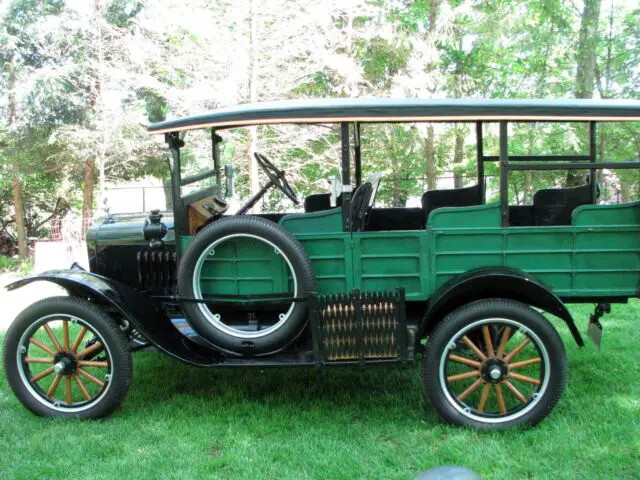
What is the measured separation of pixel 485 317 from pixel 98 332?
2273 mm

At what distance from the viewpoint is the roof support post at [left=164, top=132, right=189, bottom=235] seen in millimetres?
3494

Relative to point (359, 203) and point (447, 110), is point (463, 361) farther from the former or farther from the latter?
point (447, 110)

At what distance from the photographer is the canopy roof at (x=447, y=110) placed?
10.2 ft

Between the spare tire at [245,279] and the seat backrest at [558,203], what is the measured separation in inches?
73.3

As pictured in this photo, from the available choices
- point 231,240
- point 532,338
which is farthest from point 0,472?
point 532,338

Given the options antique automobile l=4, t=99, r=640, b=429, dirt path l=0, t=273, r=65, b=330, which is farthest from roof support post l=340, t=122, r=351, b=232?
dirt path l=0, t=273, r=65, b=330

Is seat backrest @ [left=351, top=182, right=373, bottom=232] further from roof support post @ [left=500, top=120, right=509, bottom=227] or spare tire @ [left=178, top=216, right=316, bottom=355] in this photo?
roof support post @ [left=500, top=120, right=509, bottom=227]

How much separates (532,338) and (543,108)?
1.28 meters

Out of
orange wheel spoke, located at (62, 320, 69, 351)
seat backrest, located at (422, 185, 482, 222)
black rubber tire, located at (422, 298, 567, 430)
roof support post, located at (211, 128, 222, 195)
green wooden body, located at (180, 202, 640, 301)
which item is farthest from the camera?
seat backrest, located at (422, 185, 482, 222)

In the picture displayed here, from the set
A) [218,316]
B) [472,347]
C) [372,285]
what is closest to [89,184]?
[218,316]

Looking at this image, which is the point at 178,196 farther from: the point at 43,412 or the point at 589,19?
the point at 589,19

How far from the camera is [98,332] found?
336 centimetres

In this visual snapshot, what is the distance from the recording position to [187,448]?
3033mm

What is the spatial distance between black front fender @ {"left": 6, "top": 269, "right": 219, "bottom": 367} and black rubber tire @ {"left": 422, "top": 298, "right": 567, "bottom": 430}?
130 cm
